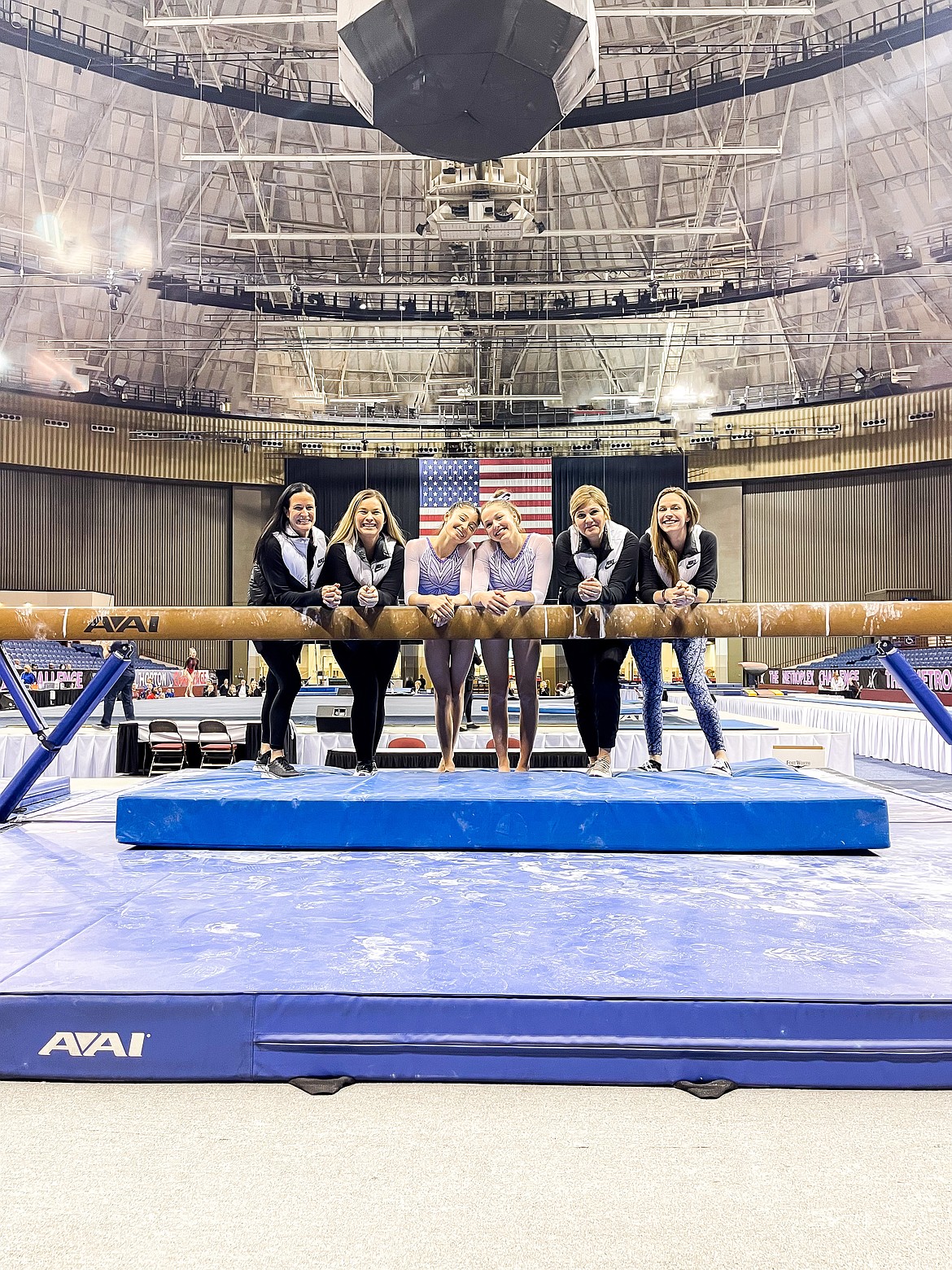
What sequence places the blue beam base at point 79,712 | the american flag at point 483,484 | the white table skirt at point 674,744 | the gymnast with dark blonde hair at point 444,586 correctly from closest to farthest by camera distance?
1. the blue beam base at point 79,712
2. the gymnast with dark blonde hair at point 444,586
3. the white table skirt at point 674,744
4. the american flag at point 483,484

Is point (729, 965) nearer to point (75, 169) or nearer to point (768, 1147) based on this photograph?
point (768, 1147)

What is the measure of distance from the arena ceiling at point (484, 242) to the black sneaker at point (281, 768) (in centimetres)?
1213

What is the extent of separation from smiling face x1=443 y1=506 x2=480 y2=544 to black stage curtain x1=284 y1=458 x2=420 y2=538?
20222 millimetres

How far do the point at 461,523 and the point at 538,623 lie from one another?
752 mm

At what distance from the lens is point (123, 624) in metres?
3.50

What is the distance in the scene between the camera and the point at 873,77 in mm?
14281

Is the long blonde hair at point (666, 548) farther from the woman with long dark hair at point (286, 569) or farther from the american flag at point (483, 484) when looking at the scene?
the american flag at point (483, 484)

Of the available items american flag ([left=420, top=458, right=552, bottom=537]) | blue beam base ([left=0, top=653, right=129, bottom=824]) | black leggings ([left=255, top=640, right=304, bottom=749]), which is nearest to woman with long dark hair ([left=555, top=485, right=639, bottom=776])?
black leggings ([left=255, top=640, right=304, bottom=749])

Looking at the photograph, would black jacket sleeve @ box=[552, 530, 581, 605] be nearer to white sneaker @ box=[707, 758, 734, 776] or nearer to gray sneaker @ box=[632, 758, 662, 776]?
gray sneaker @ box=[632, 758, 662, 776]

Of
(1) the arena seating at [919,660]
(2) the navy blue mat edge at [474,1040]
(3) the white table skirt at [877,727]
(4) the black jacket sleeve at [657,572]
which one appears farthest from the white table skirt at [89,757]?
(1) the arena seating at [919,660]

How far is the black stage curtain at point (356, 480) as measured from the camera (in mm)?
24172

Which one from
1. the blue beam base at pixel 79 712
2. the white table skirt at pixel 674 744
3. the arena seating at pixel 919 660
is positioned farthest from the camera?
the arena seating at pixel 919 660

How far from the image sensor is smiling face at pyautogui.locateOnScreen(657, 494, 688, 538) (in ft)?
12.1

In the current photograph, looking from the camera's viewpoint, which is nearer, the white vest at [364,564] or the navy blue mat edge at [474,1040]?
the navy blue mat edge at [474,1040]
